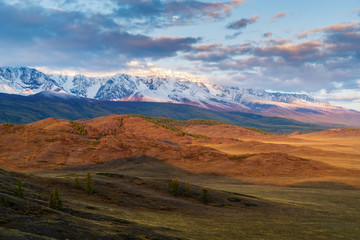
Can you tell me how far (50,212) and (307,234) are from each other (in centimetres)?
2623

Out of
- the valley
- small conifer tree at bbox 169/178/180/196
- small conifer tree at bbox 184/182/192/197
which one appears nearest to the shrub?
the valley

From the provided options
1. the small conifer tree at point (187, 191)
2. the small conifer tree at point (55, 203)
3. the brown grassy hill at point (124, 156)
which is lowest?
the brown grassy hill at point (124, 156)

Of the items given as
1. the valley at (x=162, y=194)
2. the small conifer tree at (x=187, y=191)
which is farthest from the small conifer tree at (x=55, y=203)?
the small conifer tree at (x=187, y=191)

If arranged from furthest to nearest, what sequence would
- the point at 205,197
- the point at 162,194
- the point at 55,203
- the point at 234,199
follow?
the point at 162,194 < the point at 234,199 < the point at 205,197 < the point at 55,203

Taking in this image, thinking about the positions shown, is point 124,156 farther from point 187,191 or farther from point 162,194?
point 187,191

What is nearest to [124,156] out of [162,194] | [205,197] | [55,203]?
[162,194]

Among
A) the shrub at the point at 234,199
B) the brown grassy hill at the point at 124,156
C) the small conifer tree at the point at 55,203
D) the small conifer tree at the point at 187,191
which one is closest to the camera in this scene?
the small conifer tree at the point at 55,203

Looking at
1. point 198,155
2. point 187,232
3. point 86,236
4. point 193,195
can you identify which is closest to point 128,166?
point 198,155

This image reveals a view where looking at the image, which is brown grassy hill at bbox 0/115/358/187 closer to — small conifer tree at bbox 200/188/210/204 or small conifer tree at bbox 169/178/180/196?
small conifer tree at bbox 169/178/180/196

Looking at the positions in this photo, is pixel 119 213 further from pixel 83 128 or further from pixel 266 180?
pixel 83 128

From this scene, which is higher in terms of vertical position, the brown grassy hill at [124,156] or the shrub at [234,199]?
the shrub at [234,199]

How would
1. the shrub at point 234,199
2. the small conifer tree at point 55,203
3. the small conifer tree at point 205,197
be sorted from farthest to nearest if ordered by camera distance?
1. the shrub at point 234,199
2. the small conifer tree at point 205,197
3. the small conifer tree at point 55,203

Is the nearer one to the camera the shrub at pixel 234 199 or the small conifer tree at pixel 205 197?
the small conifer tree at pixel 205 197

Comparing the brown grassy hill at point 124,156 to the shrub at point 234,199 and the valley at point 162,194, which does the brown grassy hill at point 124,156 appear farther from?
the shrub at point 234,199
